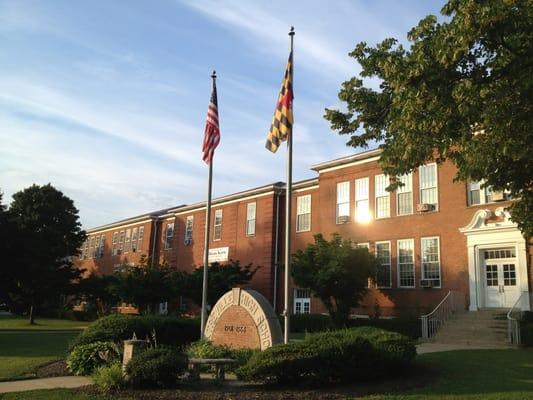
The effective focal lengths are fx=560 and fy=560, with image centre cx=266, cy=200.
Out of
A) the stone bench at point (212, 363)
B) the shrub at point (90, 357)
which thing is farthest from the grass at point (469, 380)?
the shrub at point (90, 357)

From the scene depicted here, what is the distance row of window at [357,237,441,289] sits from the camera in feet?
82.5

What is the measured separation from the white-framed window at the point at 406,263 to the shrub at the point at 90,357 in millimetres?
16532

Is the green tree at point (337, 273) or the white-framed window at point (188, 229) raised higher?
the white-framed window at point (188, 229)

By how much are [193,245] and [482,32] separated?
3644 cm

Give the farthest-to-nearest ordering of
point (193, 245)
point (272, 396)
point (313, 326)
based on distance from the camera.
A: point (193, 245) < point (313, 326) < point (272, 396)

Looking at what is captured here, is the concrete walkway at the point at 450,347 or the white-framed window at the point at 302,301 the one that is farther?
the white-framed window at the point at 302,301

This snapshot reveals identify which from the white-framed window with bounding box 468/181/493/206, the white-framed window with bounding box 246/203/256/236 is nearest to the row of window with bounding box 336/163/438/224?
the white-framed window with bounding box 468/181/493/206

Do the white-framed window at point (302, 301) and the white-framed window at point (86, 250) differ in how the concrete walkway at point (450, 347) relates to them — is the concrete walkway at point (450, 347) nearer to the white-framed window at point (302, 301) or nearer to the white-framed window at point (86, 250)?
the white-framed window at point (302, 301)

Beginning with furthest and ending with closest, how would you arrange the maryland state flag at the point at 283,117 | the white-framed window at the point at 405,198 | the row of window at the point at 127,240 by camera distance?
1. the row of window at the point at 127,240
2. the white-framed window at the point at 405,198
3. the maryland state flag at the point at 283,117

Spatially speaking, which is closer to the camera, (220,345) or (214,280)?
(220,345)

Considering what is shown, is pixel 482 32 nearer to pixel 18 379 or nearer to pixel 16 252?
pixel 18 379

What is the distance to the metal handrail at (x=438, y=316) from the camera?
21472 mm

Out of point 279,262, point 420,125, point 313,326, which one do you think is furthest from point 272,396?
point 279,262

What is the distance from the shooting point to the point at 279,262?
35.0m
